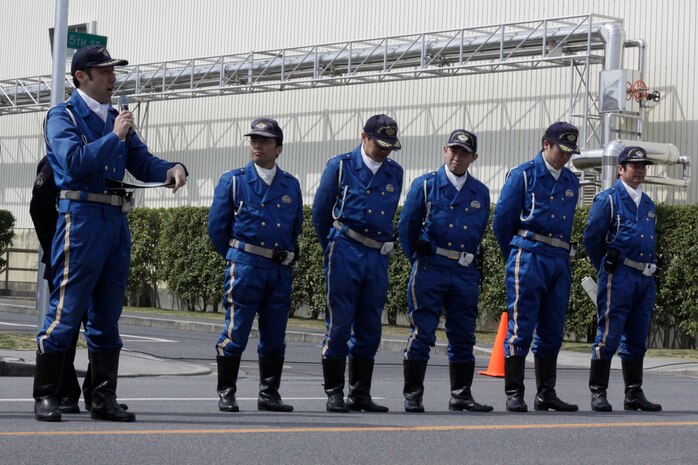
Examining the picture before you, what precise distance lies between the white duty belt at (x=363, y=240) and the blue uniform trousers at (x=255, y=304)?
1.52 feet

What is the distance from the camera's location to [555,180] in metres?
10.5

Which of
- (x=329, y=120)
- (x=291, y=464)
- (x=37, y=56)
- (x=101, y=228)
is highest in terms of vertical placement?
(x=37, y=56)

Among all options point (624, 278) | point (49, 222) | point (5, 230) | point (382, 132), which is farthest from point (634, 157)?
point (5, 230)

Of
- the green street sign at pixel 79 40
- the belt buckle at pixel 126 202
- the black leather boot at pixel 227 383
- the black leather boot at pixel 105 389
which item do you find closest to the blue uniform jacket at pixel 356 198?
the black leather boot at pixel 227 383

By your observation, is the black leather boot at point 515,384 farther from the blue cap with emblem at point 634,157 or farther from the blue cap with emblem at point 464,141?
the blue cap with emblem at point 634,157

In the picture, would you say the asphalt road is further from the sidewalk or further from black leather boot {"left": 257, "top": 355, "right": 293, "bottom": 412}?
the sidewalk

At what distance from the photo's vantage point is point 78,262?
8.27 metres

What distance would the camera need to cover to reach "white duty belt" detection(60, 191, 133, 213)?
8289mm

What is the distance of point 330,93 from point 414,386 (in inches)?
824

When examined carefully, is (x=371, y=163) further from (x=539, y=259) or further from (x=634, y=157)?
(x=634, y=157)

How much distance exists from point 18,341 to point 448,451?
955 centimetres

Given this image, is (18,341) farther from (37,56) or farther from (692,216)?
(37,56)

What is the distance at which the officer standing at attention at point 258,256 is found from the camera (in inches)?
379

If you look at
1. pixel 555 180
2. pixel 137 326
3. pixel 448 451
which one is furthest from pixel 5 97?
pixel 448 451
